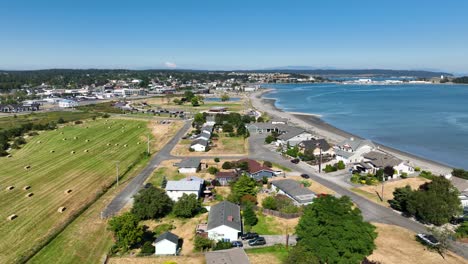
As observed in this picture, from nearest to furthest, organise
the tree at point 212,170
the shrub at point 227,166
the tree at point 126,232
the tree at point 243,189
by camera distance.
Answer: the tree at point 126,232, the tree at point 243,189, the tree at point 212,170, the shrub at point 227,166

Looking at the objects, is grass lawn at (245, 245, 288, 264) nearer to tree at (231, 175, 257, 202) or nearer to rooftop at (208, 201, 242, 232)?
rooftop at (208, 201, 242, 232)

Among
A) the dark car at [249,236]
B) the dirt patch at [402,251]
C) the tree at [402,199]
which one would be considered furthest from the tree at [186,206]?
the tree at [402,199]

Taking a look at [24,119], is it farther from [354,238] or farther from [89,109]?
[354,238]

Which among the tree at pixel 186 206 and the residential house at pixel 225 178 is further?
the residential house at pixel 225 178

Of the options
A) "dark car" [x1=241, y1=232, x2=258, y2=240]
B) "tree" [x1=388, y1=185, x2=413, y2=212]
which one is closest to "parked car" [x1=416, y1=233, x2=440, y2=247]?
"tree" [x1=388, y1=185, x2=413, y2=212]

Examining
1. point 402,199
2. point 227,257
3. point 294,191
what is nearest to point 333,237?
point 227,257

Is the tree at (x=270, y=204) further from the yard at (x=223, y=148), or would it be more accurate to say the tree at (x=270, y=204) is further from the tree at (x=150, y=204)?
the yard at (x=223, y=148)


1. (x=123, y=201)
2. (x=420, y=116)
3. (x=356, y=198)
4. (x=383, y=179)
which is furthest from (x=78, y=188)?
(x=420, y=116)
